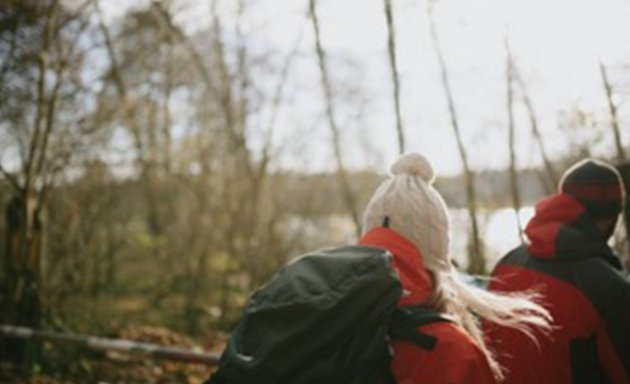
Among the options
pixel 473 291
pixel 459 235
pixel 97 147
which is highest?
pixel 97 147

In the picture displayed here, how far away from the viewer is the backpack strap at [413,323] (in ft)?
6.55

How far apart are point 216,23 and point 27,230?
9.26 meters

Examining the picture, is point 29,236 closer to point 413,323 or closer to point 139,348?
point 139,348

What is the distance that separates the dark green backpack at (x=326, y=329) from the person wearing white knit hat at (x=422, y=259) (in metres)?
0.07

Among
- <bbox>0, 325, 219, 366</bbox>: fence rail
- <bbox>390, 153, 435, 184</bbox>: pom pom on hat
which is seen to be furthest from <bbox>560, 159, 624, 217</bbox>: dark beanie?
<bbox>0, 325, 219, 366</bbox>: fence rail

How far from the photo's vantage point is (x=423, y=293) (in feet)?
7.35

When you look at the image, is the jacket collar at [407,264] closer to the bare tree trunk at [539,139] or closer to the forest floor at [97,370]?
the forest floor at [97,370]

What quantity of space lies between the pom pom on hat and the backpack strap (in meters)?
0.61

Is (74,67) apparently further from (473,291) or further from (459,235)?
(459,235)

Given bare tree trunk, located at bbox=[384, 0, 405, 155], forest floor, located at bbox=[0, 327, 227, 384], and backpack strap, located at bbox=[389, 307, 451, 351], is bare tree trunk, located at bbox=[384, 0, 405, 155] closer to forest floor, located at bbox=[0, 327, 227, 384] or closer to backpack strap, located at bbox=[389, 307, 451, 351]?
forest floor, located at bbox=[0, 327, 227, 384]

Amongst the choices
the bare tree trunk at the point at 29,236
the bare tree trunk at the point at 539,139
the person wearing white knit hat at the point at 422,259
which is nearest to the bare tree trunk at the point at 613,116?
the bare tree trunk at the point at 539,139

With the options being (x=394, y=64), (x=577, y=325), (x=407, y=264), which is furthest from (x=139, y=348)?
(x=394, y=64)

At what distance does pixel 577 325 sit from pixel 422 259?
1.18 meters

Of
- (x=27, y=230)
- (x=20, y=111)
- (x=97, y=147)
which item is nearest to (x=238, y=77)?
(x=97, y=147)
